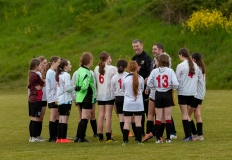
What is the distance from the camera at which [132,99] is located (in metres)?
12.5

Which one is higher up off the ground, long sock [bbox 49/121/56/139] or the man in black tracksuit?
the man in black tracksuit

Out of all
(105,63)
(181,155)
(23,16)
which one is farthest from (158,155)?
(23,16)

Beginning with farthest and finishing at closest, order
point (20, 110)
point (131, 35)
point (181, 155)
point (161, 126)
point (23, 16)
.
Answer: point (23, 16) < point (131, 35) < point (20, 110) < point (161, 126) < point (181, 155)

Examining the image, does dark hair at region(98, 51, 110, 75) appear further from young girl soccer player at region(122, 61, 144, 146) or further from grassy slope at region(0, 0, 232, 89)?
grassy slope at region(0, 0, 232, 89)

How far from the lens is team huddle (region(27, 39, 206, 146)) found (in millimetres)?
12508

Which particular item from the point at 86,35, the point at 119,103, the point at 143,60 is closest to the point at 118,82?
the point at 119,103

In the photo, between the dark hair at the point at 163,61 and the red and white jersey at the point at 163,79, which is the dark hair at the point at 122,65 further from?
the dark hair at the point at 163,61

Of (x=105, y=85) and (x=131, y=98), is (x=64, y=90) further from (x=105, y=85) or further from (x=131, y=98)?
(x=131, y=98)

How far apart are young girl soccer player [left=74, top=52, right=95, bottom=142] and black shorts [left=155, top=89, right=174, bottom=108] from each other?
152 cm

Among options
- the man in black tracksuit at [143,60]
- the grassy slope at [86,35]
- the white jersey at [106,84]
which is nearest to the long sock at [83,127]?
the white jersey at [106,84]

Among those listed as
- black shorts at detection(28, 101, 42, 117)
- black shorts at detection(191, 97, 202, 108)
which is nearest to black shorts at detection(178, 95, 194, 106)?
black shorts at detection(191, 97, 202, 108)

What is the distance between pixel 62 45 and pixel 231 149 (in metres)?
35.0

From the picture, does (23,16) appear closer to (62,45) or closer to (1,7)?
(1,7)

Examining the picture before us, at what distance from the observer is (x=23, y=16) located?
5125cm
